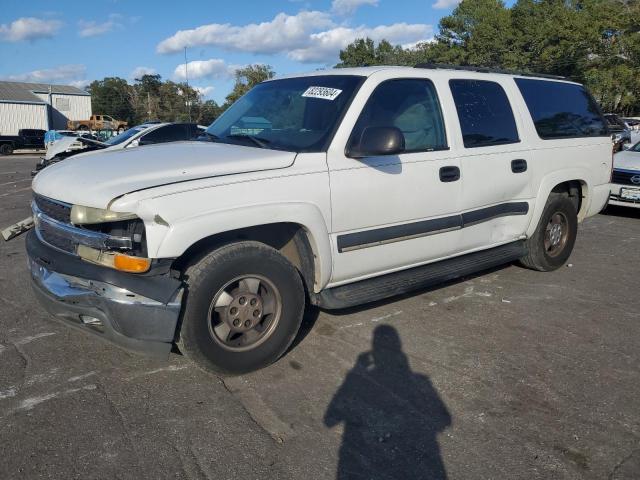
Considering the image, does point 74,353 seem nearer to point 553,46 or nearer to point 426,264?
point 426,264

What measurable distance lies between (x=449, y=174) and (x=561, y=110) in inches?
82.9

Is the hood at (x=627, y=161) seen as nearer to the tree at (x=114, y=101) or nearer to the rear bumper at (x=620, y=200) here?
the rear bumper at (x=620, y=200)

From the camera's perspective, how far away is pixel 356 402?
3105mm

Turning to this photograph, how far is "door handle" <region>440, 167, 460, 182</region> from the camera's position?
407 cm

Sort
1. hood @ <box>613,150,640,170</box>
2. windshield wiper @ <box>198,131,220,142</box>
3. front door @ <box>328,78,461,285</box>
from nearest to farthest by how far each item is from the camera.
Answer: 1. front door @ <box>328,78,461,285</box>
2. windshield wiper @ <box>198,131,220,142</box>
3. hood @ <box>613,150,640,170</box>

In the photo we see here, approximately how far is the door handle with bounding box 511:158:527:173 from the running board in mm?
724

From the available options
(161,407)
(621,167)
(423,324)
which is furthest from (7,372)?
(621,167)


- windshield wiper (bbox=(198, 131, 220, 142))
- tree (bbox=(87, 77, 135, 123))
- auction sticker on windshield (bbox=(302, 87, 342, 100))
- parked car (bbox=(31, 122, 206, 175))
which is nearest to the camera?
auction sticker on windshield (bbox=(302, 87, 342, 100))

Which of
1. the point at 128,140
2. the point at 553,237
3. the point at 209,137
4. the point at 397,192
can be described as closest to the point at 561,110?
the point at 553,237

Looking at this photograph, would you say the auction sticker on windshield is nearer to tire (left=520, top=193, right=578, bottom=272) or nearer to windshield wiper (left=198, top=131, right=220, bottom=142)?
windshield wiper (left=198, top=131, right=220, bottom=142)

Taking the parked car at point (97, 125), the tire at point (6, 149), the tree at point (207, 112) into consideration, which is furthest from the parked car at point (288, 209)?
the tree at point (207, 112)

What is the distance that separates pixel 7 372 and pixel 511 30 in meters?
41.7

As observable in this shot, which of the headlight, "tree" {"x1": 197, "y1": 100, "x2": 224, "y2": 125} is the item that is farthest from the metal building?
the headlight

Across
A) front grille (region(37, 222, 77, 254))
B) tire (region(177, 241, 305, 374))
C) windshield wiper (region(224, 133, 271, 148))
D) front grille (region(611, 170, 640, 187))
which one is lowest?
tire (region(177, 241, 305, 374))
